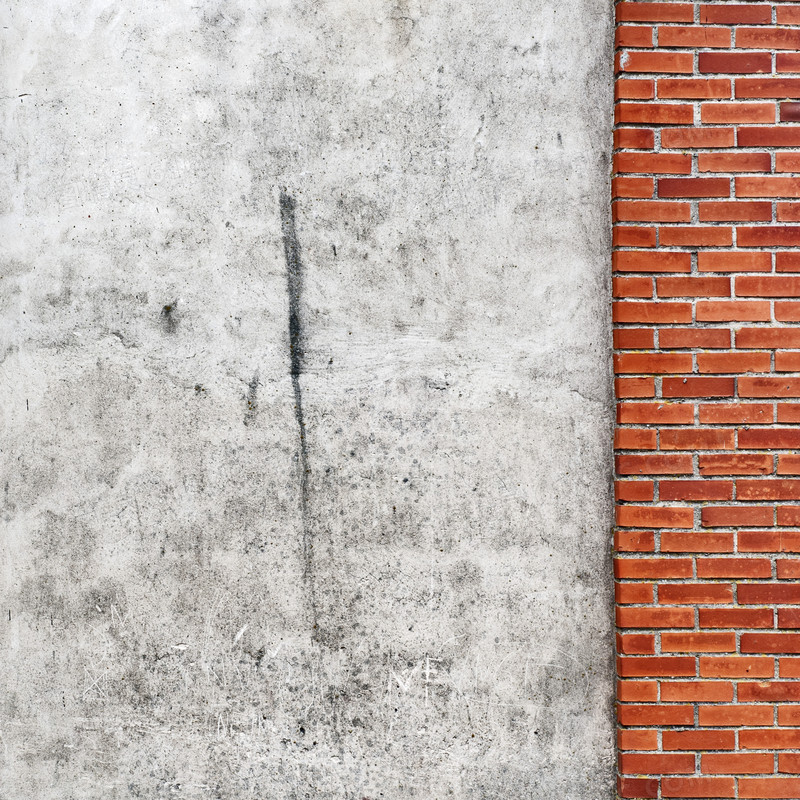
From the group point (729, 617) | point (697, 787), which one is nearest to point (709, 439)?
point (729, 617)

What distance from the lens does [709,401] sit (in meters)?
2.14

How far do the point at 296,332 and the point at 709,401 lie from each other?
4.79 ft

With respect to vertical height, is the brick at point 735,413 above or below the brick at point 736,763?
above

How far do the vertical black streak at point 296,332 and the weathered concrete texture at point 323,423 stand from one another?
0.04 ft

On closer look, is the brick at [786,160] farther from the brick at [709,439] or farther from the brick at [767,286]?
the brick at [709,439]

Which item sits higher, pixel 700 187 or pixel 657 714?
pixel 700 187

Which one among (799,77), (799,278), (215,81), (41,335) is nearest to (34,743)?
(41,335)

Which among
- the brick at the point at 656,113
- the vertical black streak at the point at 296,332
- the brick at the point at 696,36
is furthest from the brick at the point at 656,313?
the vertical black streak at the point at 296,332

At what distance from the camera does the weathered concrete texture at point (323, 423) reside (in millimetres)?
2234

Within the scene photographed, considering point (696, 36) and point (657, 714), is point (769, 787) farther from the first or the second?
point (696, 36)

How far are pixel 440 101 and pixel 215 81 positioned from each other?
2.69 feet

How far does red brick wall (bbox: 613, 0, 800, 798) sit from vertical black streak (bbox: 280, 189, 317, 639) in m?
1.11

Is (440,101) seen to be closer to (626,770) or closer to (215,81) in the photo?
(215,81)

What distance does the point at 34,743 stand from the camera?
2258mm
